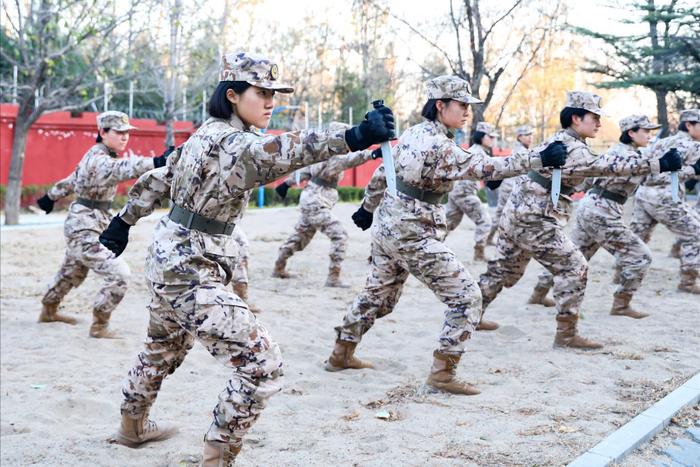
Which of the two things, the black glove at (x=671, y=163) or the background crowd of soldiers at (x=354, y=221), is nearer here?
the background crowd of soldiers at (x=354, y=221)

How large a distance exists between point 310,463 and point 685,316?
16.6ft

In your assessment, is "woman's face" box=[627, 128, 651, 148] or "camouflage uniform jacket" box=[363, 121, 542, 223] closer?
"camouflage uniform jacket" box=[363, 121, 542, 223]

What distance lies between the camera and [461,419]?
4812 millimetres

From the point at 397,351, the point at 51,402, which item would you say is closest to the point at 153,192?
the point at 51,402

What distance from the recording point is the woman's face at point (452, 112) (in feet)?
17.7

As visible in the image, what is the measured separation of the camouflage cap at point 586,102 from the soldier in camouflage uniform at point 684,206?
307 cm

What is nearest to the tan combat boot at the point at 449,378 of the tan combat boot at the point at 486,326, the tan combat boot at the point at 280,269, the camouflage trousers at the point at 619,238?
the tan combat boot at the point at 486,326

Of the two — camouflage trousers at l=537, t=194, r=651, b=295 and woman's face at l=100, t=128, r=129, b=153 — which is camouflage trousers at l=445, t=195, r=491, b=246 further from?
woman's face at l=100, t=128, r=129, b=153

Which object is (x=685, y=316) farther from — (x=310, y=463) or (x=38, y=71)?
(x=38, y=71)

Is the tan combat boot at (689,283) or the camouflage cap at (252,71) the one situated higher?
the camouflage cap at (252,71)

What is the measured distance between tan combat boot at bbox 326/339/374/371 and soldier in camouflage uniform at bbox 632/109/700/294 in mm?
4659

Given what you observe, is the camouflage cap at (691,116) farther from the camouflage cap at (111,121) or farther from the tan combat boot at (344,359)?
the camouflage cap at (111,121)

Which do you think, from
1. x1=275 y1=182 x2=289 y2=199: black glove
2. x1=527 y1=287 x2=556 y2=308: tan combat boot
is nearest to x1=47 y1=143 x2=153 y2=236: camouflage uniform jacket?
x1=275 y1=182 x2=289 y2=199: black glove

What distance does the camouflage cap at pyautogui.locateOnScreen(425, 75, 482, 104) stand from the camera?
5.36 m
